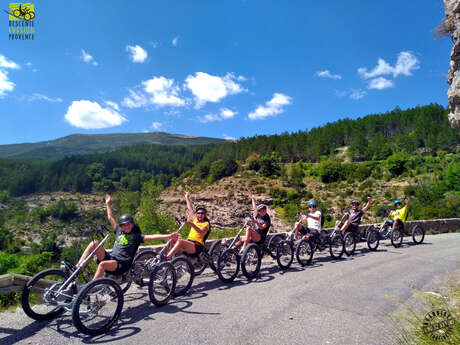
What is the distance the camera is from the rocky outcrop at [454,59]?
4.96 metres

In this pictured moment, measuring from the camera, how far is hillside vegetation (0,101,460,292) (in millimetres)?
60531

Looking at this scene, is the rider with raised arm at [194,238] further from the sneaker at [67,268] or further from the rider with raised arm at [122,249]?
the sneaker at [67,268]

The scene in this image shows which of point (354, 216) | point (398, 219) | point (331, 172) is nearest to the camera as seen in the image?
point (354, 216)

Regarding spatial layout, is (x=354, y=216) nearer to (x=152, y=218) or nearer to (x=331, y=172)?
(x=152, y=218)

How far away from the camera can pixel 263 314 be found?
154 inches

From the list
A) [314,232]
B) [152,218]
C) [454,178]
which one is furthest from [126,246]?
[454,178]

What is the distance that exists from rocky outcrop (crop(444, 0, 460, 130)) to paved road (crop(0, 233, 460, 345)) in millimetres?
3428

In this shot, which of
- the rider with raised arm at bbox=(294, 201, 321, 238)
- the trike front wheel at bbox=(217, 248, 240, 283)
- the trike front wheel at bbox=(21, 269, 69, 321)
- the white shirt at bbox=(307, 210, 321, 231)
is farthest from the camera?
the white shirt at bbox=(307, 210, 321, 231)

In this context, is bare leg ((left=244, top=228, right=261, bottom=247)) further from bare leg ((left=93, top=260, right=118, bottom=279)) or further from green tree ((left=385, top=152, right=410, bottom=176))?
green tree ((left=385, top=152, right=410, bottom=176))

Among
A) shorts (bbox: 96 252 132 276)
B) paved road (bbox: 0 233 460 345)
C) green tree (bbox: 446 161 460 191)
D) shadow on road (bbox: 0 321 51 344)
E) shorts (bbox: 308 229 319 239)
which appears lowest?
paved road (bbox: 0 233 460 345)

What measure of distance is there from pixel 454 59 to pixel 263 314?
5784 millimetres

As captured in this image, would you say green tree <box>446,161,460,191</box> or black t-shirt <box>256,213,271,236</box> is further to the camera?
green tree <box>446,161,460,191</box>

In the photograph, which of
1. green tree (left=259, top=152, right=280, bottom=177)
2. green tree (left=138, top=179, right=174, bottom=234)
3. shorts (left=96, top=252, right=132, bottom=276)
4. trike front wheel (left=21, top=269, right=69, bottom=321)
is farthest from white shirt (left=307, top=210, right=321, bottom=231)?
green tree (left=259, top=152, right=280, bottom=177)

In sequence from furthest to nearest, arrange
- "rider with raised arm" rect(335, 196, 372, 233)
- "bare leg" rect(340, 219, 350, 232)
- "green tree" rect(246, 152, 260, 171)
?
"green tree" rect(246, 152, 260, 171)
"rider with raised arm" rect(335, 196, 372, 233)
"bare leg" rect(340, 219, 350, 232)
